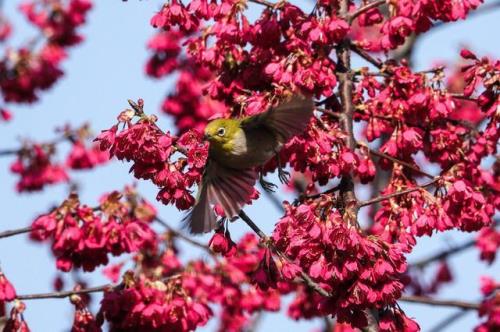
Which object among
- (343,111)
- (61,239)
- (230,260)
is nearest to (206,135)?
(343,111)

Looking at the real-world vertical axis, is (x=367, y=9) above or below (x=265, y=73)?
above

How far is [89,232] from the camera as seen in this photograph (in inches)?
216

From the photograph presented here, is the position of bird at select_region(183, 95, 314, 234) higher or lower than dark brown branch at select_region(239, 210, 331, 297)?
higher

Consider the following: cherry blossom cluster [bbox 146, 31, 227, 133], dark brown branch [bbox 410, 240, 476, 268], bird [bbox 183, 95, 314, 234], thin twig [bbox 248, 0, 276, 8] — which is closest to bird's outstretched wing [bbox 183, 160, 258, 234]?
bird [bbox 183, 95, 314, 234]

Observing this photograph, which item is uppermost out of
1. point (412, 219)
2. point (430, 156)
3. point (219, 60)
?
point (219, 60)

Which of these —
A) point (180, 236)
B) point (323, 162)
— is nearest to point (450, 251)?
point (180, 236)

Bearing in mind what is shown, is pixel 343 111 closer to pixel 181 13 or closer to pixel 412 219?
pixel 412 219

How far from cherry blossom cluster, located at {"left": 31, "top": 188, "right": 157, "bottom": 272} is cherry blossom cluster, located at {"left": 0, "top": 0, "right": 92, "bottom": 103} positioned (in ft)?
16.9

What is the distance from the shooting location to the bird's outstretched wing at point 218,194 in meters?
4.20

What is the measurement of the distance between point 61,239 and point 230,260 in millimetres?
1971

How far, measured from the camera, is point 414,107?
15.5 ft

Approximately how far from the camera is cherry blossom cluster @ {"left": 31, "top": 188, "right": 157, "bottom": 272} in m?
5.47

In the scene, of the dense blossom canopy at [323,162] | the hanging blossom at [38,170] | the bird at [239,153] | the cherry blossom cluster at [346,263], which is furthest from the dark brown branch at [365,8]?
the hanging blossom at [38,170]

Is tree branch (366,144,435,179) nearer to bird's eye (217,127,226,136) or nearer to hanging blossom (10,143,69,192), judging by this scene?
bird's eye (217,127,226,136)
